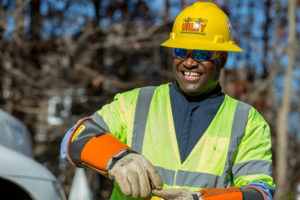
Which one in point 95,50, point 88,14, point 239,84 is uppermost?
point 88,14

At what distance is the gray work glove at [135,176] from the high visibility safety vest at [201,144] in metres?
0.33

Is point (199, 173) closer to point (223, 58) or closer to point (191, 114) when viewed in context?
point (191, 114)

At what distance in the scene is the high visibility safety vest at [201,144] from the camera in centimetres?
261

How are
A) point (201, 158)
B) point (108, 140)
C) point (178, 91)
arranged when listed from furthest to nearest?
point (178, 91)
point (201, 158)
point (108, 140)

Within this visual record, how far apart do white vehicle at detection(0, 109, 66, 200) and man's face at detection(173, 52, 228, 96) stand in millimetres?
1240

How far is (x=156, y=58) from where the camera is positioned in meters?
12.8

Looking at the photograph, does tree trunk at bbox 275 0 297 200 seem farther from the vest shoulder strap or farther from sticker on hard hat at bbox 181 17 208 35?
the vest shoulder strap

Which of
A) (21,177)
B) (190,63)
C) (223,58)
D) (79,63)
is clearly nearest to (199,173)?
(190,63)

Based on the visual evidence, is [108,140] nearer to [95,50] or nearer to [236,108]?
[236,108]

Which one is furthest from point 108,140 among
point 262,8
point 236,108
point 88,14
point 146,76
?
point 262,8

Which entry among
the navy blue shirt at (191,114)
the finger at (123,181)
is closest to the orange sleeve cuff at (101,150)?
the finger at (123,181)

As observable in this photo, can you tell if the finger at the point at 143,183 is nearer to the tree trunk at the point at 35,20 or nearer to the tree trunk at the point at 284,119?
the tree trunk at the point at 35,20

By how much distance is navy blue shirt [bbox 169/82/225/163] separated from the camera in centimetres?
269

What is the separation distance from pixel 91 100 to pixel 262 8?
7586mm
